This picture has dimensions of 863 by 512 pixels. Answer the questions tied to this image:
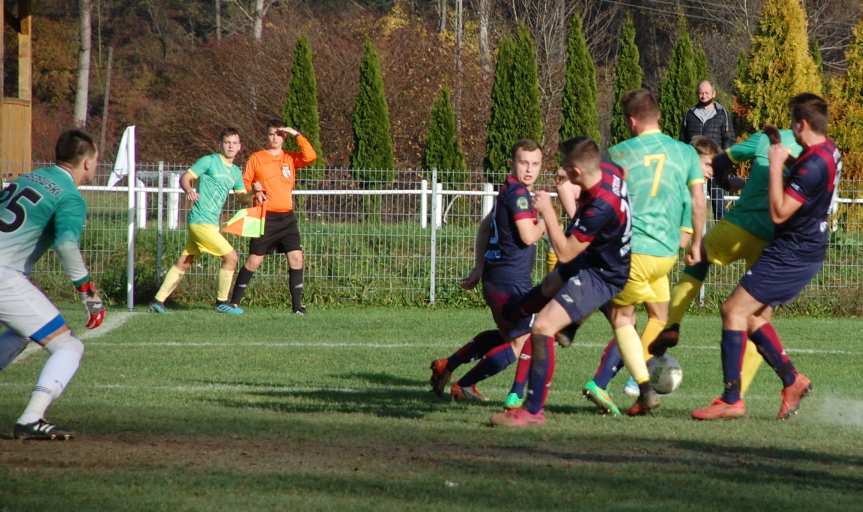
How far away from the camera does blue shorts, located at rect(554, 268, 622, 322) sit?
24.8 feet

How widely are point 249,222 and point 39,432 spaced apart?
8.41 meters

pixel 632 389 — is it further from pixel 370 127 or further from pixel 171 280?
pixel 370 127

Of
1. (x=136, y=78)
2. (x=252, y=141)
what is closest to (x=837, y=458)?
(x=252, y=141)

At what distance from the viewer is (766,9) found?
24.8m

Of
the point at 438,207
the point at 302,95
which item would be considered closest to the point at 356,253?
the point at 438,207

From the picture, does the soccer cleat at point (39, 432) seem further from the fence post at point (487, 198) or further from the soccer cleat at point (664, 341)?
the fence post at point (487, 198)

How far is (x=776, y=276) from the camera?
8078 mm

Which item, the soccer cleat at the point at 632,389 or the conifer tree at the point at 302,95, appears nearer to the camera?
the soccer cleat at the point at 632,389

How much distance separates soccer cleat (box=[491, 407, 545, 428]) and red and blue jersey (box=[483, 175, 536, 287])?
1089mm

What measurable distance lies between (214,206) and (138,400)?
6.67 metres

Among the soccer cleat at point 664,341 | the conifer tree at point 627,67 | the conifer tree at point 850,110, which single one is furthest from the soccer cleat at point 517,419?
the conifer tree at point 627,67

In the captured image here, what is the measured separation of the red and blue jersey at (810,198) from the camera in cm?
785

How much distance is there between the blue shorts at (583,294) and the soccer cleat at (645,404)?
781 millimetres

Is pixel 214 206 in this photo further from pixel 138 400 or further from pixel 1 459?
pixel 1 459
